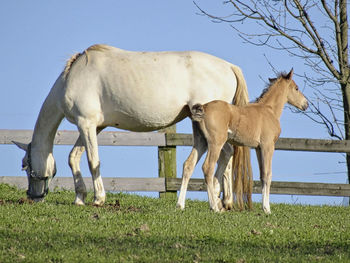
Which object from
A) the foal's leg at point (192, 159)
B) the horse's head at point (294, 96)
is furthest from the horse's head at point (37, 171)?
the horse's head at point (294, 96)

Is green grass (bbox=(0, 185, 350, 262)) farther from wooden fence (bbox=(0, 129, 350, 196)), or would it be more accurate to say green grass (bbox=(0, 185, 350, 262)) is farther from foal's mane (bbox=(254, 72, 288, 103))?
wooden fence (bbox=(0, 129, 350, 196))

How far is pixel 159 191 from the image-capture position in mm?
13383

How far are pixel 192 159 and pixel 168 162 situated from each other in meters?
4.85

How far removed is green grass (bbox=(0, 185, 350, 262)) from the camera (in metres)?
5.35

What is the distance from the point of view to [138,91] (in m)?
9.04

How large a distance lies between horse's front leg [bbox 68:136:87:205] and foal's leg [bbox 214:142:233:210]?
2146 millimetres

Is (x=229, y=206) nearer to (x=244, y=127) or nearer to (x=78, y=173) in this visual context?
(x=244, y=127)

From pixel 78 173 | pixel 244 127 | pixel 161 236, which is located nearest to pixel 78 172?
pixel 78 173

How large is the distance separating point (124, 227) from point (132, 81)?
303 cm

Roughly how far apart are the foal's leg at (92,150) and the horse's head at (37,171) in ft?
2.97

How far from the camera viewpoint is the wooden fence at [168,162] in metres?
13.0

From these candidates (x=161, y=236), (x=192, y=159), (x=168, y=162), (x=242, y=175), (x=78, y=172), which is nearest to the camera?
(x=161, y=236)

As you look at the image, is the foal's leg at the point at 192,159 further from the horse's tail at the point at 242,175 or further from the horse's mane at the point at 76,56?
the horse's mane at the point at 76,56

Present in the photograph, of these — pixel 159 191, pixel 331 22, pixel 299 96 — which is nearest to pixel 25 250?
pixel 299 96
